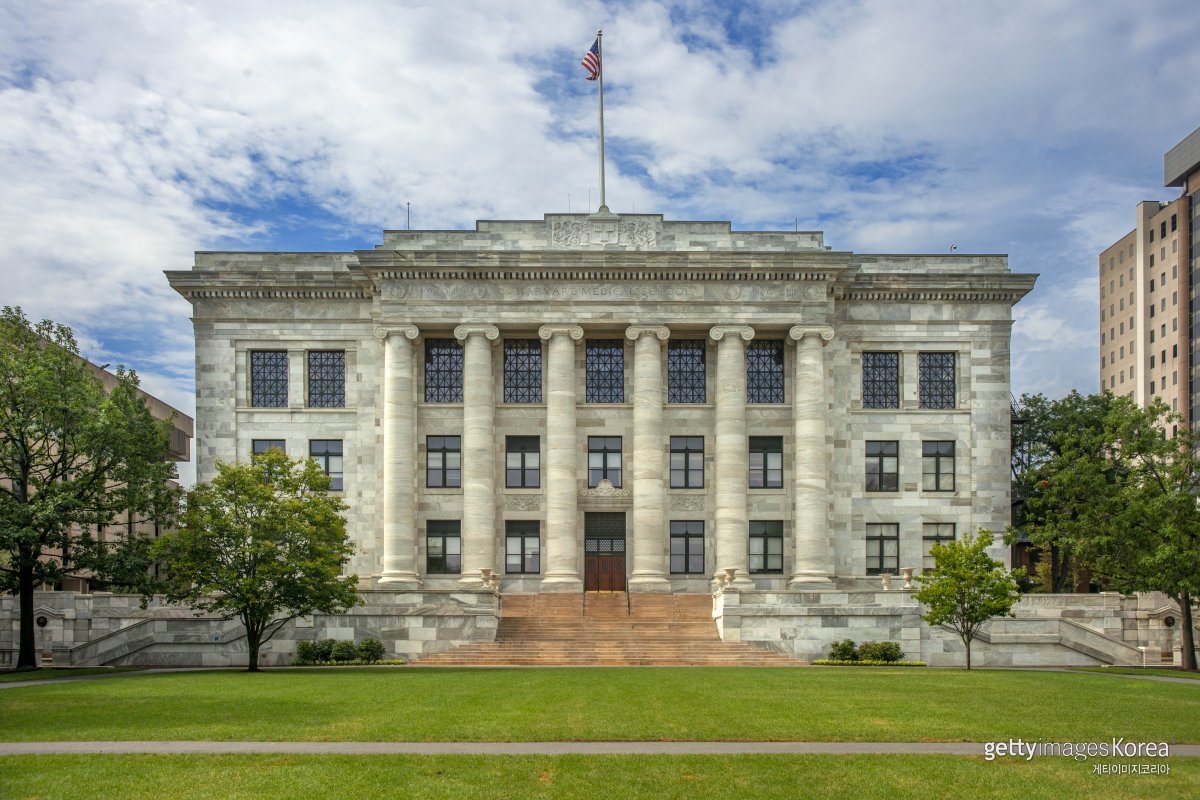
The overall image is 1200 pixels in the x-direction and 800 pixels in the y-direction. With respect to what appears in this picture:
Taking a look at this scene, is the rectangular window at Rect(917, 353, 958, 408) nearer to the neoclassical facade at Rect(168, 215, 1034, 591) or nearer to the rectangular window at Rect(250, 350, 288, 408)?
the neoclassical facade at Rect(168, 215, 1034, 591)

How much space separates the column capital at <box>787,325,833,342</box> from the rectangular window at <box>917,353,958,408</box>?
6.20m

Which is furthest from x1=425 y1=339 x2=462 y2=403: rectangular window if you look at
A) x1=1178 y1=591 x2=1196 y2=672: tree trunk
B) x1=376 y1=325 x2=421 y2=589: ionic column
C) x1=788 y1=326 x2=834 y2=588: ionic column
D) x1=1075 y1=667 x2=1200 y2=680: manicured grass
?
x1=1178 y1=591 x2=1196 y2=672: tree trunk

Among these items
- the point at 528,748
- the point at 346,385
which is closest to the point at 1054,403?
the point at 346,385

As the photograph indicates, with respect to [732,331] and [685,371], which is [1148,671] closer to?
[732,331]

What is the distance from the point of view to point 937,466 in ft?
195

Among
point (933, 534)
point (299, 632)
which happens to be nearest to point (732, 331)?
point (933, 534)

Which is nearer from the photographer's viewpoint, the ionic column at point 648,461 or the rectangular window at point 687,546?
the ionic column at point 648,461

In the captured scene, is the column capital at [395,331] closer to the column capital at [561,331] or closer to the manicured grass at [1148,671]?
the column capital at [561,331]

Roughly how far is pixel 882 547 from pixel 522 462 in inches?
739

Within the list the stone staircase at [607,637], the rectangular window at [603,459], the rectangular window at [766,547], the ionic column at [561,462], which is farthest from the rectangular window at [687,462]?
the stone staircase at [607,637]

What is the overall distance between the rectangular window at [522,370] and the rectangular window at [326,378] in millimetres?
8475

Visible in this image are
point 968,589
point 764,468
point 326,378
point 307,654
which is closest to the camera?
point 968,589

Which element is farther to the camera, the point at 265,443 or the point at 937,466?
the point at 937,466

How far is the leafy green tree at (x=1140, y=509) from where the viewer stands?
141 ft
